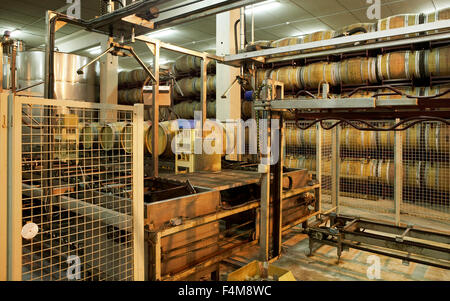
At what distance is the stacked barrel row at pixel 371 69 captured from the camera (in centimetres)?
498

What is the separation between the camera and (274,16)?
26.9ft

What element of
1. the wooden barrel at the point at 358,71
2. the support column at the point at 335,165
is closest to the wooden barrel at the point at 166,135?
the support column at the point at 335,165

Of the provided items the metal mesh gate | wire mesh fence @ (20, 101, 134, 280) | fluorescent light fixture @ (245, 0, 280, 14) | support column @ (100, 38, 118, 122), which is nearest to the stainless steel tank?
support column @ (100, 38, 118, 122)

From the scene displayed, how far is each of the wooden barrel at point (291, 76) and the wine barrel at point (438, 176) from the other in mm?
2621

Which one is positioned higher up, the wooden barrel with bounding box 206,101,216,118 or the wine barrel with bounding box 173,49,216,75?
the wine barrel with bounding box 173,49,216,75

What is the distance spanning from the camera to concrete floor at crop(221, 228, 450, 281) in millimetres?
3074

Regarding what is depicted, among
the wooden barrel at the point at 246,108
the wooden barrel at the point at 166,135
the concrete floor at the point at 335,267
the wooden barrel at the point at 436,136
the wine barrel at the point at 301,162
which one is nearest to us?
the concrete floor at the point at 335,267

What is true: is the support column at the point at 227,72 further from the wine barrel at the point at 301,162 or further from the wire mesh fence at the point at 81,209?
the wire mesh fence at the point at 81,209

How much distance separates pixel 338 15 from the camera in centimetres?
816

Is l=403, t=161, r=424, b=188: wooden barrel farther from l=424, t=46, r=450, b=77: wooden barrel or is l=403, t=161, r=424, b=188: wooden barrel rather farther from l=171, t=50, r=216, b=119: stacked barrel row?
l=171, t=50, r=216, b=119: stacked barrel row

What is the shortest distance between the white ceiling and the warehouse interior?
0.08 meters

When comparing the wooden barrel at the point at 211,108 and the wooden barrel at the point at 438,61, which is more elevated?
the wooden barrel at the point at 438,61

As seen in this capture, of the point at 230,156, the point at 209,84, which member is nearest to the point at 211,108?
the point at 209,84

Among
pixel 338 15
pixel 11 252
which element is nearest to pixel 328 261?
pixel 11 252
